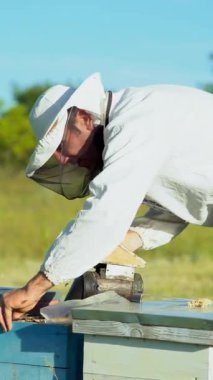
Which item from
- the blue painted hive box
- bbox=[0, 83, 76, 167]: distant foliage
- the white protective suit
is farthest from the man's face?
bbox=[0, 83, 76, 167]: distant foliage

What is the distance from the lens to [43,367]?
385 centimetres

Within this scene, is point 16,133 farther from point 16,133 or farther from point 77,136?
point 77,136

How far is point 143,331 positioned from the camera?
359 centimetres

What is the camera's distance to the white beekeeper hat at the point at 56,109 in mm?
4180

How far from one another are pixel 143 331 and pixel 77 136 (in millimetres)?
995

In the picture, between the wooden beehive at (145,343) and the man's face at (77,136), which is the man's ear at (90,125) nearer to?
the man's face at (77,136)

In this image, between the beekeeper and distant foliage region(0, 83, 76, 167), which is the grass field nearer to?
the beekeeper

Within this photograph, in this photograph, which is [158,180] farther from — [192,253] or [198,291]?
[192,253]

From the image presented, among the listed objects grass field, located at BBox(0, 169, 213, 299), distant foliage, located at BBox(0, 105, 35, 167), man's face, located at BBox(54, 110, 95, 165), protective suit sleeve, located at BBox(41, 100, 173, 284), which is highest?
man's face, located at BBox(54, 110, 95, 165)

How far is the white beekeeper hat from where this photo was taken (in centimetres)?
418

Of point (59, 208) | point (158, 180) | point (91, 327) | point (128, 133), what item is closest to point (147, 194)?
point (158, 180)

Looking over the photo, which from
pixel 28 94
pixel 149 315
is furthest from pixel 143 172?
pixel 28 94

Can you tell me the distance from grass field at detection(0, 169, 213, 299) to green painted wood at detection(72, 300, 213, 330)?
4784 millimetres

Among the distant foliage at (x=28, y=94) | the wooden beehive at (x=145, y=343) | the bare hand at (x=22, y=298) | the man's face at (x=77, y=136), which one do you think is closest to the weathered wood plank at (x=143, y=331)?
the wooden beehive at (x=145, y=343)
